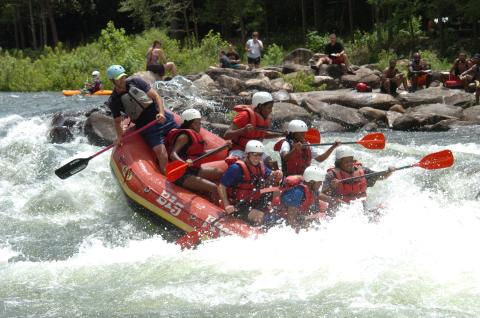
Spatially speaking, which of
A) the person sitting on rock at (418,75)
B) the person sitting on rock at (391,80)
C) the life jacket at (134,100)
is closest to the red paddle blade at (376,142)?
the life jacket at (134,100)

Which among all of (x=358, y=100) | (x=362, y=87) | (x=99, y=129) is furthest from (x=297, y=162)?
(x=362, y=87)

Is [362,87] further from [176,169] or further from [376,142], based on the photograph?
[176,169]

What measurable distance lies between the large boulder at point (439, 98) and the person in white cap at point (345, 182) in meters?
7.58

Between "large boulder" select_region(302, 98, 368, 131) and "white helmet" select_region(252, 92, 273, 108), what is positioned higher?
"white helmet" select_region(252, 92, 273, 108)

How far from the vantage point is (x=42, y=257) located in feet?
24.1

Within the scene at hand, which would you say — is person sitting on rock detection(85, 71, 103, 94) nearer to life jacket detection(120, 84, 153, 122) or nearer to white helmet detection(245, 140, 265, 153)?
life jacket detection(120, 84, 153, 122)

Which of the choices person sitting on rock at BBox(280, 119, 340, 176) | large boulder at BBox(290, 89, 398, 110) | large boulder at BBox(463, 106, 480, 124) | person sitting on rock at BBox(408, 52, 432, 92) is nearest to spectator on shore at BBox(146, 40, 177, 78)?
large boulder at BBox(290, 89, 398, 110)

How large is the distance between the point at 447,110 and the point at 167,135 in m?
7.22

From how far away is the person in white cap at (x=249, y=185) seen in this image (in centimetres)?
712

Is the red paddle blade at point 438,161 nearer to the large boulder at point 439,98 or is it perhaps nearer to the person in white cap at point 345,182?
the person in white cap at point 345,182

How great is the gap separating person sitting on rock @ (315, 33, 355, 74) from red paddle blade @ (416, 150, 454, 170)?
9302mm

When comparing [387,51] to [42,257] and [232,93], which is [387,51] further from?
[42,257]

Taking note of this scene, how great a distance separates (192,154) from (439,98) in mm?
8106

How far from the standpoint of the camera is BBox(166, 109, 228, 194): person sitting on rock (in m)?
7.73
